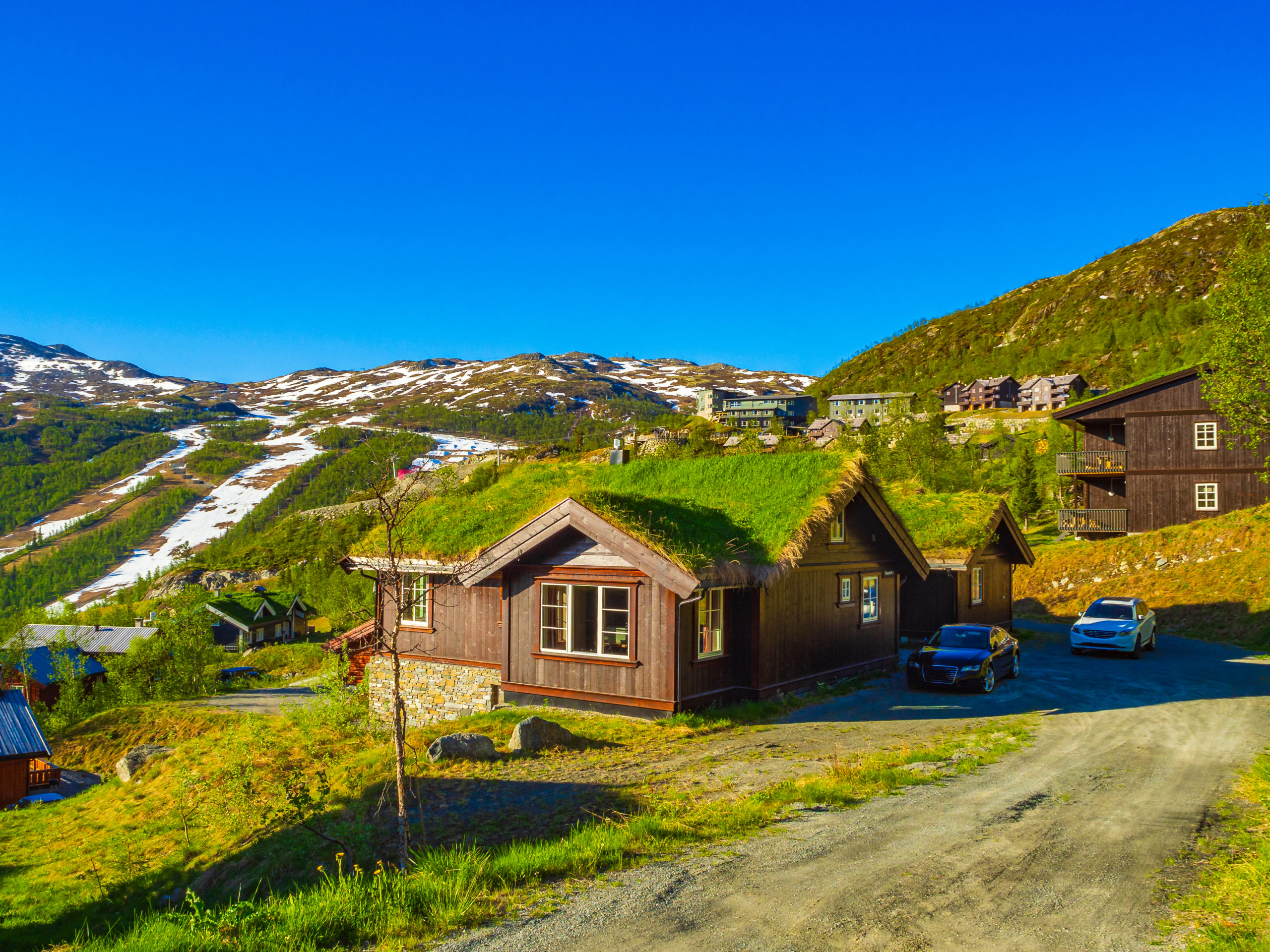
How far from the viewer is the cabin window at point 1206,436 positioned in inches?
1549

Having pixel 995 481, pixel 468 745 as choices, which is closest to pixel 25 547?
→ pixel 995 481

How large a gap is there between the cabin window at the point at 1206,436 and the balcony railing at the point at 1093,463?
3051mm

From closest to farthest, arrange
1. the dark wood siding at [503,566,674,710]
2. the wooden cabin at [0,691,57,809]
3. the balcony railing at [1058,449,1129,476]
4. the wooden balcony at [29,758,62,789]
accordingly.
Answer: the dark wood siding at [503,566,674,710] → the wooden cabin at [0,691,57,809] → the wooden balcony at [29,758,62,789] → the balcony railing at [1058,449,1129,476]

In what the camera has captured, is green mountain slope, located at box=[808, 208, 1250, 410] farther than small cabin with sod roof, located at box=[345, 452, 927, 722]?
Yes

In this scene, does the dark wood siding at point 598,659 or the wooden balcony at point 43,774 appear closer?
the dark wood siding at point 598,659

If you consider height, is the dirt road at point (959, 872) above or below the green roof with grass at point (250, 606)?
above

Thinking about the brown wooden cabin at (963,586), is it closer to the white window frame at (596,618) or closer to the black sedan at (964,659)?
the black sedan at (964,659)

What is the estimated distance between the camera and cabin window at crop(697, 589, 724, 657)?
1585cm

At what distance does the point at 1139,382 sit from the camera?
4178 centimetres

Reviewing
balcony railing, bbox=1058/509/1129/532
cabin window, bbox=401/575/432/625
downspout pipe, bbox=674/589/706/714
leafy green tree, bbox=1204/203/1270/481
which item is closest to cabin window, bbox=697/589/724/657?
downspout pipe, bbox=674/589/706/714

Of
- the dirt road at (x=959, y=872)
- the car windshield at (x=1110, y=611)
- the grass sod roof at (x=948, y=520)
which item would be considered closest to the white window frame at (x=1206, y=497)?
the car windshield at (x=1110, y=611)

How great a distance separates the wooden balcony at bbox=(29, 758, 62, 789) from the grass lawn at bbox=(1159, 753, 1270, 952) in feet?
Result: 104

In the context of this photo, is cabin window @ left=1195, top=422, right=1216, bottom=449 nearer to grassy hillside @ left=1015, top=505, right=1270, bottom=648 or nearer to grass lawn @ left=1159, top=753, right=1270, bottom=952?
grassy hillside @ left=1015, top=505, right=1270, bottom=648

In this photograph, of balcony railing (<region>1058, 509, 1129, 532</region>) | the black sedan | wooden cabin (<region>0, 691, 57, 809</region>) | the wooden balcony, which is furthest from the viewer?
balcony railing (<region>1058, 509, 1129, 532</region>)
